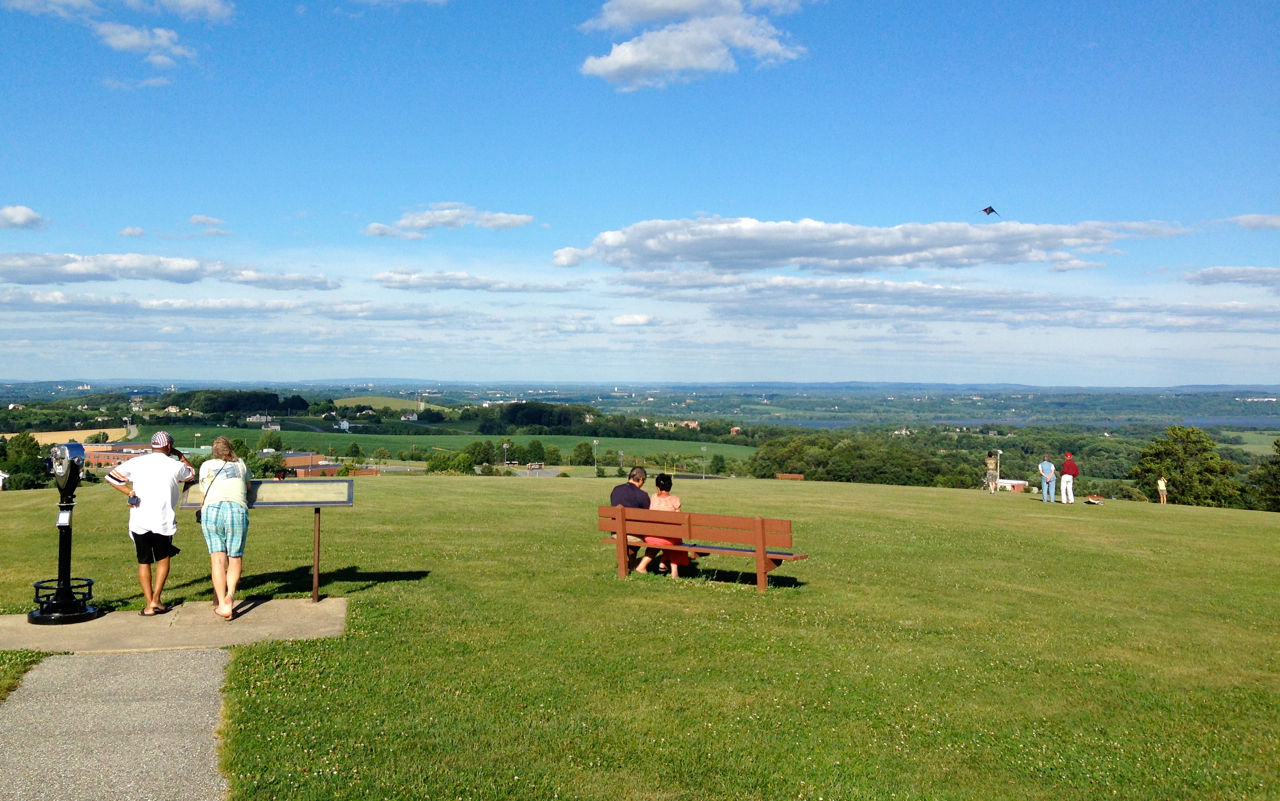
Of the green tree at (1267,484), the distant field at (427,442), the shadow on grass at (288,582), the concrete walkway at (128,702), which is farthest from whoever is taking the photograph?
the distant field at (427,442)

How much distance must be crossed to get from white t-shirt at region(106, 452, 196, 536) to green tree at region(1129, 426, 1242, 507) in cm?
5083

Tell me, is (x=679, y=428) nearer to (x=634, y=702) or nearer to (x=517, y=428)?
(x=517, y=428)

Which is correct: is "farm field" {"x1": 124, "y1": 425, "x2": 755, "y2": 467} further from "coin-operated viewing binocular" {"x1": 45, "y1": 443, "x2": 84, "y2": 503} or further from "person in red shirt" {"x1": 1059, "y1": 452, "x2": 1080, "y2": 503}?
"coin-operated viewing binocular" {"x1": 45, "y1": 443, "x2": 84, "y2": 503}

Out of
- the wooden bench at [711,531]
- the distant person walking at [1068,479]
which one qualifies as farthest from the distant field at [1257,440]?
the wooden bench at [711,531]

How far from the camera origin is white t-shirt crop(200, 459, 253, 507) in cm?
980

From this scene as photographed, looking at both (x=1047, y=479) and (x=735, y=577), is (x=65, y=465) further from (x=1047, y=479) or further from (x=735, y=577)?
(x=1047, y=479)

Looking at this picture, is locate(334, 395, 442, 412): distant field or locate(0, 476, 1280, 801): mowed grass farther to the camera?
locate(334, 395, 442, 412): distant field

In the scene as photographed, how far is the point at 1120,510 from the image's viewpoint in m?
25.1

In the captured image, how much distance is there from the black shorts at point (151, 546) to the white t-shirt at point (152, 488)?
0.05 metres

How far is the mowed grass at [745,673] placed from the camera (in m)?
6.15

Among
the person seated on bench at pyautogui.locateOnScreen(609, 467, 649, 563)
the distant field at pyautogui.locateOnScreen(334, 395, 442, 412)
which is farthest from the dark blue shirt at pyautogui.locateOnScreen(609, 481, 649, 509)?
the distant field at pyautogui.locateOnScreen(334, 395, 442, 412)

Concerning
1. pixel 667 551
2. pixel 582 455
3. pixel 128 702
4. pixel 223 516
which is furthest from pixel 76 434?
pixel 128 702

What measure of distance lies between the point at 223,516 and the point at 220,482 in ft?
1.22

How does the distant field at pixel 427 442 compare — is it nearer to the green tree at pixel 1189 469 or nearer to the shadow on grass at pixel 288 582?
the green tree at pixel 1189 469
